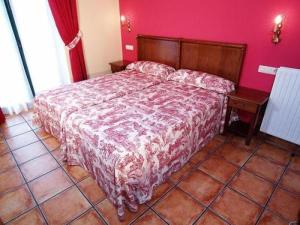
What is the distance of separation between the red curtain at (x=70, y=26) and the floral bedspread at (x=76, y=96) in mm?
763

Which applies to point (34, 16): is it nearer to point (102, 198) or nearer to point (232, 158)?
point (102, 198)

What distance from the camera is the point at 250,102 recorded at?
2242 mm

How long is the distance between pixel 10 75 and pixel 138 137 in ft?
8.72

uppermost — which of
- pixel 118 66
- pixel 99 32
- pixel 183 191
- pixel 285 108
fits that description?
pixel 99 32

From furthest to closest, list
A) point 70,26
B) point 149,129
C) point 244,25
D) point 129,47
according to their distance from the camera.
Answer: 1. point 129,47
2. point 70,26
3. point 244,25
4. point 149,129

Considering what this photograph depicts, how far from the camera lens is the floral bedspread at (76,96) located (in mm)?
2234

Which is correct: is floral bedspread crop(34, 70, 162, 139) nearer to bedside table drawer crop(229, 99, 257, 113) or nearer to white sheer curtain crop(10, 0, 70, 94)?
white sheer curtain crop(10, 0, 70, 94)

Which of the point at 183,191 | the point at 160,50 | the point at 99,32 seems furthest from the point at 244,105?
the point at 99,32

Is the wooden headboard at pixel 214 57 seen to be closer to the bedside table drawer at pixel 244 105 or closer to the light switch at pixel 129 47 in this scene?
the bedside table drawer at pixel 244 105

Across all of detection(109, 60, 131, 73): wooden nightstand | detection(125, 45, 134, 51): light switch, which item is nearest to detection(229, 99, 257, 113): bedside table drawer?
detection(109, 60, 131, 73): wooden nightstand

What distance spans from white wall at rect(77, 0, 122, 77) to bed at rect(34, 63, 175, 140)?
0.89 m

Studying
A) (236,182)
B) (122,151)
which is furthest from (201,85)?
(122,151)

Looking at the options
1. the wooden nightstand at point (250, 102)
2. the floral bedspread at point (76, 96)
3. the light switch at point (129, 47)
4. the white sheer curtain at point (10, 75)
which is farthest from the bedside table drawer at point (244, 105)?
the white sheer curtain at point (10, 75)

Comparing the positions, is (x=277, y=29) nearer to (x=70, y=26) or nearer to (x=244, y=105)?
(x=244, y=105)
